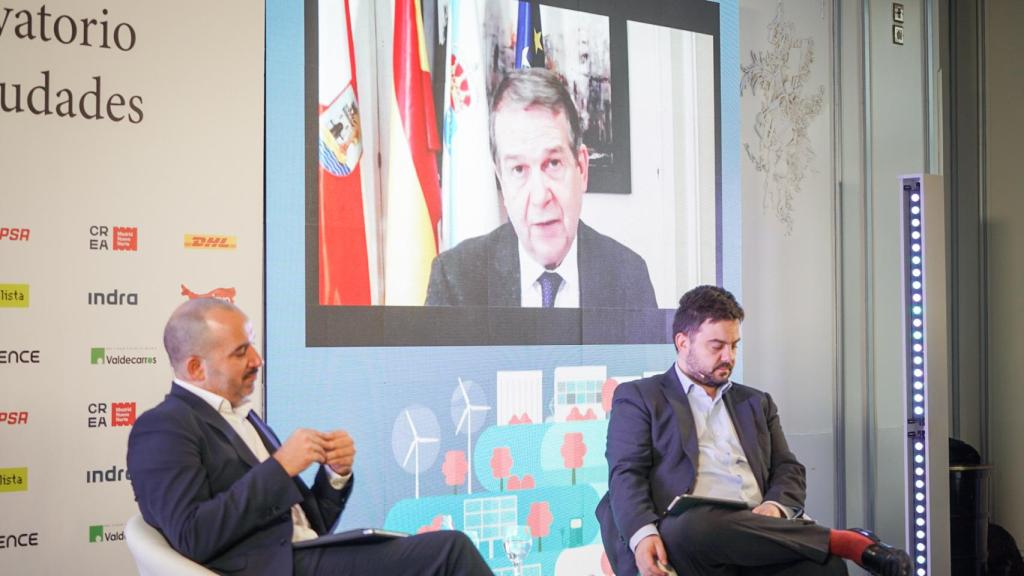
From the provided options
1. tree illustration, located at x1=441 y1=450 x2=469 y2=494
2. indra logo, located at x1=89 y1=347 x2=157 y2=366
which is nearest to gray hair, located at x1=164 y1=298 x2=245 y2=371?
indra logo, located at x1=89 y1=347 x2=157 y2=366

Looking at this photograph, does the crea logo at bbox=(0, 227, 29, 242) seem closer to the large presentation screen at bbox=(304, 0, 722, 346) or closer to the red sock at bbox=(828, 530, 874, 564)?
the large presentation screen at bbox=(304, 0, 722, 346)

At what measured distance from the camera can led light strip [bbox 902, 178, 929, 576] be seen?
4.52 meters

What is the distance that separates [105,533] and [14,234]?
1.02m

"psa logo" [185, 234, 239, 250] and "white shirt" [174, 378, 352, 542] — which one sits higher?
"psa logo" [185, 234, 239, 250]

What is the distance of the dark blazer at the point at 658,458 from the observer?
319cm

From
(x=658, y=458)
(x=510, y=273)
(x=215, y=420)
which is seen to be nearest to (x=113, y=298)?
(x=215, y=420)

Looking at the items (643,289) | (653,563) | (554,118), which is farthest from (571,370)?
Result: (653,563)

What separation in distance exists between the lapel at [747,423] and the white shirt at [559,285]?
109 centimetres

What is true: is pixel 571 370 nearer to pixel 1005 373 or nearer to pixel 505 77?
pixel 505 77

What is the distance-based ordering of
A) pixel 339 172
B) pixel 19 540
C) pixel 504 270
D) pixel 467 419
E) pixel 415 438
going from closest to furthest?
pixel 19 540 < pixel 339 172 < pixel 415 438 < pixel 467 419 < pixel 504 270

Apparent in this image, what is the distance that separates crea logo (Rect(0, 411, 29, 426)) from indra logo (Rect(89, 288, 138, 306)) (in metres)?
0.41

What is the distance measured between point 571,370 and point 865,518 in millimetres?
1904

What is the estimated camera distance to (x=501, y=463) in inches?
168

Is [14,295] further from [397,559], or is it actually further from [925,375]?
[925,375]
